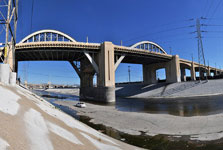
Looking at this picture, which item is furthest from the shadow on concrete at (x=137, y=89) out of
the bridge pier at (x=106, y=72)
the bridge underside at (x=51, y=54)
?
the bridge pier at (x=106, y=72)

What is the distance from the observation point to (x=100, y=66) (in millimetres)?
49750

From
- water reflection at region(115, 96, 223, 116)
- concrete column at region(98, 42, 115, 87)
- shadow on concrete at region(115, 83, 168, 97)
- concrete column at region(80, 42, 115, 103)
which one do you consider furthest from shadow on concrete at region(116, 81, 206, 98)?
concrete column at region(98, 42, 115, 87)

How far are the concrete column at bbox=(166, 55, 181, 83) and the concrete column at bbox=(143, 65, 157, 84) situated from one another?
29.9 feet

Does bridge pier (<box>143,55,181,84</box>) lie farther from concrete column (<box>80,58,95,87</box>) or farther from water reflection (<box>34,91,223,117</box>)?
concrete column (<box>80,58,95,87</box>)

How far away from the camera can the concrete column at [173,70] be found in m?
67.6

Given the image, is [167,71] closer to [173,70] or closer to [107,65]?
[173,70]

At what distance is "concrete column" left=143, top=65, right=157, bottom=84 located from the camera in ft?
258

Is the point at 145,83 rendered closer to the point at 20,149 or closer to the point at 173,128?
the point at 173,128

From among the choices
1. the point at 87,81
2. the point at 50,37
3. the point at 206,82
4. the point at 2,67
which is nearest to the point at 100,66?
the point at 87,81

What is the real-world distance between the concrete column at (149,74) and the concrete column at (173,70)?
9.11m

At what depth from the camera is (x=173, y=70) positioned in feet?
227

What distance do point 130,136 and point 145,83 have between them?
69.8 meters

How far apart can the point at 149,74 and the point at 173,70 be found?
50.1 ft

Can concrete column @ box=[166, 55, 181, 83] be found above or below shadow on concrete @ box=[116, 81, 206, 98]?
above
